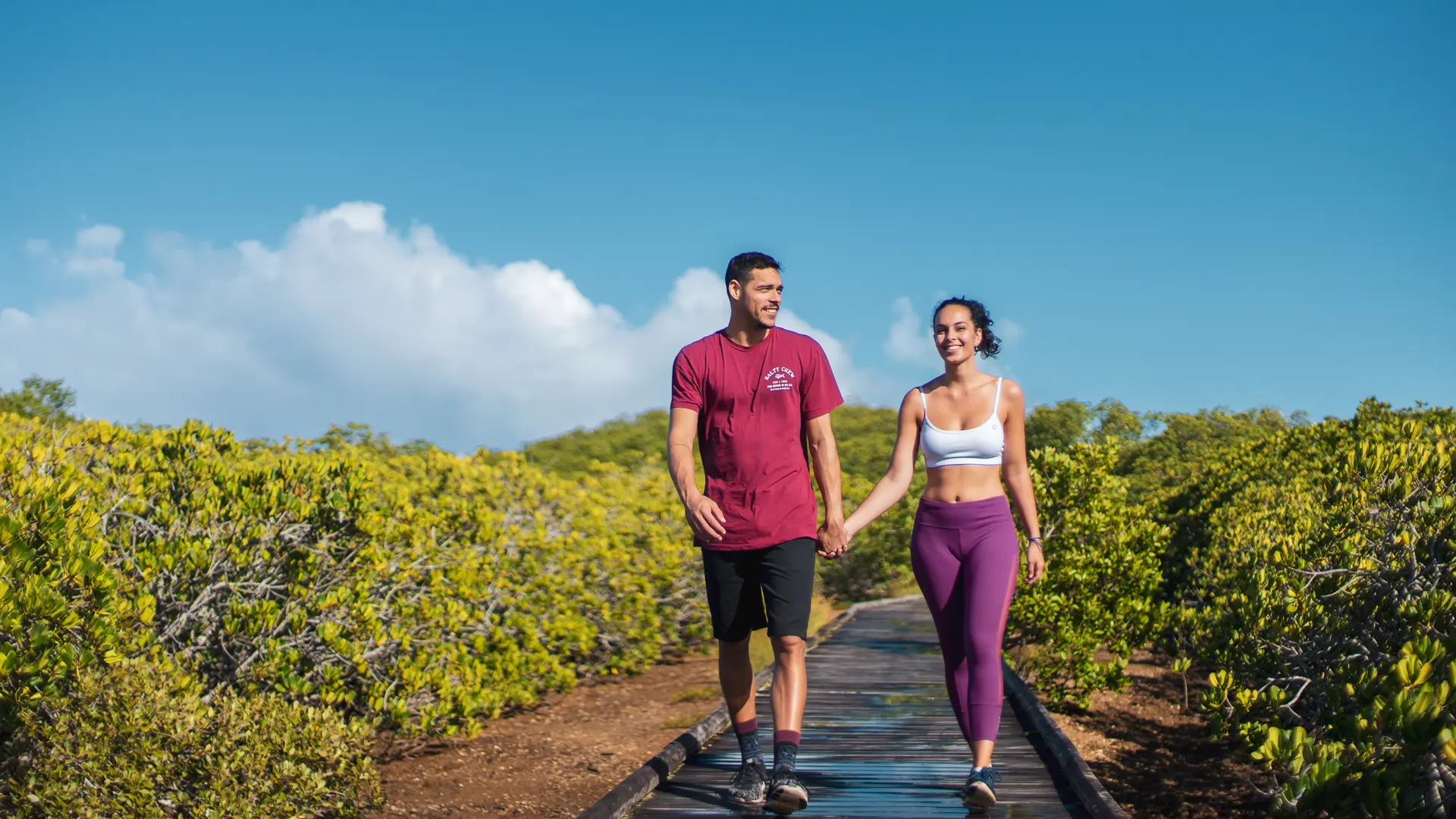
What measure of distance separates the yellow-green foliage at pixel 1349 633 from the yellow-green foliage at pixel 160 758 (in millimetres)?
4917

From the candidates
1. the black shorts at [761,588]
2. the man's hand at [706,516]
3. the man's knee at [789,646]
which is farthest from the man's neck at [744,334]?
the man's knee at [789,646]

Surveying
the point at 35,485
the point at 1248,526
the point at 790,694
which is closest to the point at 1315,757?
the point at 790,694

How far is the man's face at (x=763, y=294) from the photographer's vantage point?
489 centimetres

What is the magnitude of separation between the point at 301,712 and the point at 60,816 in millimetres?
1269

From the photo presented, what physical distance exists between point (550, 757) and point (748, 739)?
5679 millimetres

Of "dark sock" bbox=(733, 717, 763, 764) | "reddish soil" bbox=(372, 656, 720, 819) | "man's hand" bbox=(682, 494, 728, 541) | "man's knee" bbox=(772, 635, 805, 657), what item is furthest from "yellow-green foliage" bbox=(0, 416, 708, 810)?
"man's knee" bbox=(772, 635, 805, 657)

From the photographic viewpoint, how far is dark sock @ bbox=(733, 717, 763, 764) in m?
5.19

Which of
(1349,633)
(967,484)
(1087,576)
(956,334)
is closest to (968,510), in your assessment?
(967,484)

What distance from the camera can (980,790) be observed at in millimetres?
4988

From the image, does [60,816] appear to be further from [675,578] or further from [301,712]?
[675,578]

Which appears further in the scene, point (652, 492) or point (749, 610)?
point (652, 492)

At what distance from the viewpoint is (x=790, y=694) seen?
5.07m

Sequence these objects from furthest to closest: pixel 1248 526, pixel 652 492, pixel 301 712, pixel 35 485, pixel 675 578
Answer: pixel 652 492
pixel 675 578
pixel 1248 526
pixel 301 712
pixel 35 485

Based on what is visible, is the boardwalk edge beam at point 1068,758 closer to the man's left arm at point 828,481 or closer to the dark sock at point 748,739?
the dark sock at point 748,739
